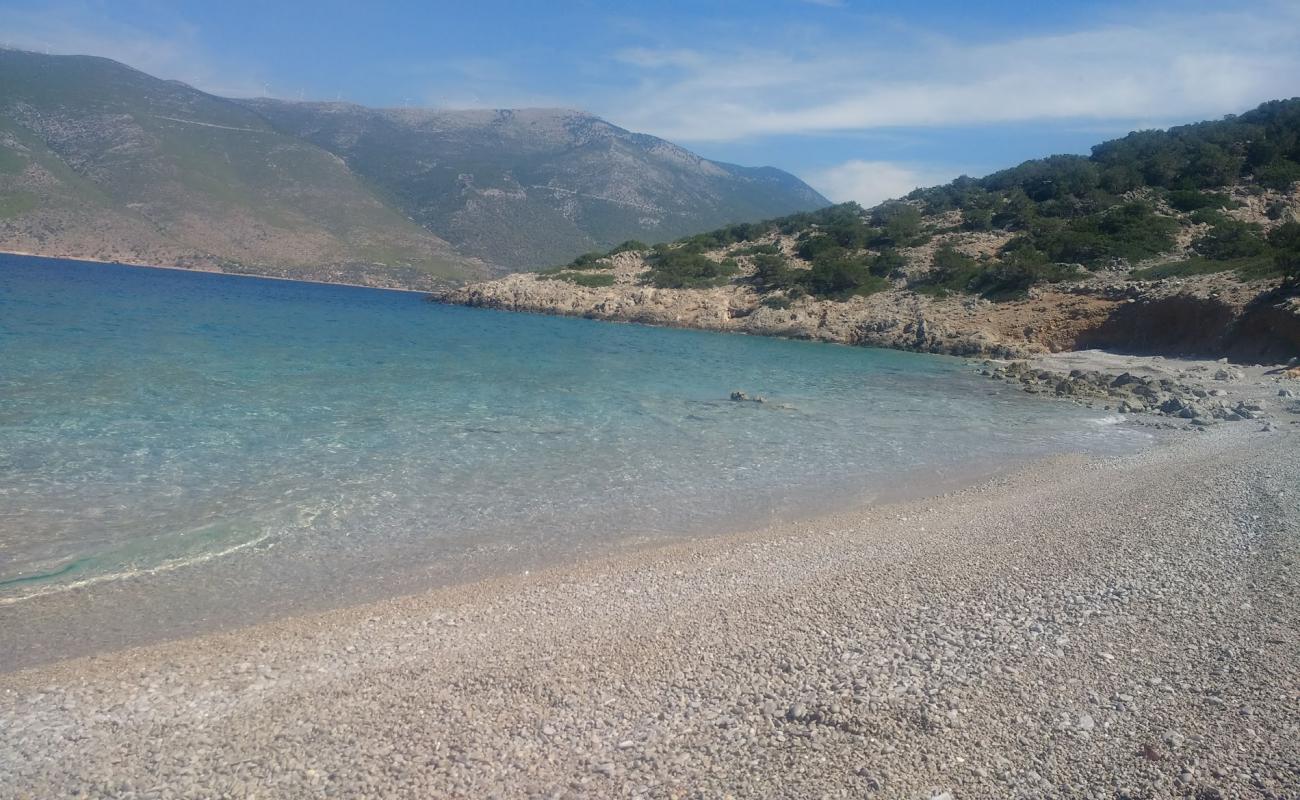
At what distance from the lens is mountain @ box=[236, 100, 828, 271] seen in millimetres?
116125

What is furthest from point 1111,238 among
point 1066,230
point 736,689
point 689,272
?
point 736,689

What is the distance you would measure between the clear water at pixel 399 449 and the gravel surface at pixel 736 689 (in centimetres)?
168

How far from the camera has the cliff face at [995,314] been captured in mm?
28906

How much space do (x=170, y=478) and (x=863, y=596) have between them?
921 cm

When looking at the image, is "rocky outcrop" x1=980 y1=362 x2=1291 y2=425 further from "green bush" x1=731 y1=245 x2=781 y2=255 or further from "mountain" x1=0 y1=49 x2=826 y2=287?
"mountain" x1=0 y1=49 x2=826 y2=287

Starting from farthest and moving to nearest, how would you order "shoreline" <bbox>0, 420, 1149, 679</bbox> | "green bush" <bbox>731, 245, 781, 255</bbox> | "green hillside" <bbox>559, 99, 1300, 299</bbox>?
1. "green bush" <bbox>731, 245, 781, 255</bbox>
2. "green hillside" <bbox>559, 99, 1300, 299</bbox>
3. "shoreline" <bbox>0, 420, 1149, 679</bbox>

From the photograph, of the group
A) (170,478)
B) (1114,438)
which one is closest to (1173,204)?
(1114,438)

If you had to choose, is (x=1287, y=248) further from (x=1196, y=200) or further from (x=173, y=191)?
(x=173, y=191)

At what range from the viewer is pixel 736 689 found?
5219 mm

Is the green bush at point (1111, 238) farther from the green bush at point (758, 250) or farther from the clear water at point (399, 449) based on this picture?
the clear water at point (399, 449)

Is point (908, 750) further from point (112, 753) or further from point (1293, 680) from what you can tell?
point (112, 753)

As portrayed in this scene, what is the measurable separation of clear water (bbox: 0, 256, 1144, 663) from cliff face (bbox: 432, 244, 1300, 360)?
10638mm

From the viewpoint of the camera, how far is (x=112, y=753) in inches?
177

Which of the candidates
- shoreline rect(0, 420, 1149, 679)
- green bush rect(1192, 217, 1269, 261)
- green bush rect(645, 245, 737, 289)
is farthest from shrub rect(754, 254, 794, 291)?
shoreline rect(0, 420, 1149, 679)
